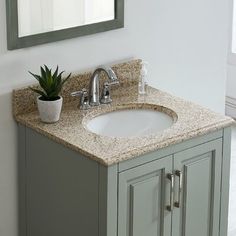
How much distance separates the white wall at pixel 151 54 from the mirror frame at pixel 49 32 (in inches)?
1.1

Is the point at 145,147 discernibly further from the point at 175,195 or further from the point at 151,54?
the point at 151,54

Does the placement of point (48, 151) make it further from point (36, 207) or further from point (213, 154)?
point (213, 154)

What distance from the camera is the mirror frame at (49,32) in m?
2.92

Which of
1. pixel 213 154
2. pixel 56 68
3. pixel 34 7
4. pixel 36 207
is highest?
pixel 34 7

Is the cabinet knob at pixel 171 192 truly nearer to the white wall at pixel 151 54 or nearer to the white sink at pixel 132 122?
the white sink at pixel 132 122

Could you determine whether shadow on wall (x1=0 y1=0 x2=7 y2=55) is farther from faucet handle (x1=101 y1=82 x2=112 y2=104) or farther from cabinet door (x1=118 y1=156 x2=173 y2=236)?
cabinet door (x1=118 y1=156 x2=173 y2=236)

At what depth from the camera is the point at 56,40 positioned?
3.07m

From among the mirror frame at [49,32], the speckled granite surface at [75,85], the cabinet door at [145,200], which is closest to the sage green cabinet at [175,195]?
the cabinet door at [145,200]

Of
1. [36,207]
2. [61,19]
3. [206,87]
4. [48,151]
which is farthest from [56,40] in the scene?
[206,87]

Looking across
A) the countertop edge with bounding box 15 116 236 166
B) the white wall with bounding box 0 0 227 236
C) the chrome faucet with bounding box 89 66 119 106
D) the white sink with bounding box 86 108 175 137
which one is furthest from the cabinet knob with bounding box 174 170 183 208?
the white wall with bounding box 0 0 227 236

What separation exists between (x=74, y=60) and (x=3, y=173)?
0.52 m

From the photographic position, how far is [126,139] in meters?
2.87

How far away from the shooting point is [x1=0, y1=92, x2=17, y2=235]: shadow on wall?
303 cm

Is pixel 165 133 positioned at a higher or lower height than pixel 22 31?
lower
